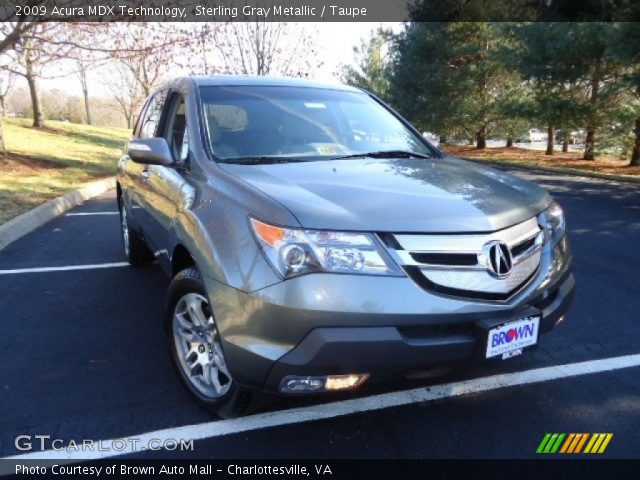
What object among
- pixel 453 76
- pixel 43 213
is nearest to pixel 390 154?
pixel 43 213

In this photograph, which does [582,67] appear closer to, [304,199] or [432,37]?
[432,37]

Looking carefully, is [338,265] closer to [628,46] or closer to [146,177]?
[146,177]

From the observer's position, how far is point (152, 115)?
4.36 meters

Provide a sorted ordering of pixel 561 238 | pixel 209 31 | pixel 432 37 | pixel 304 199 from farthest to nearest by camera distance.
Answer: pixel 432 37, pixel 209 31, pixel 561 238, pixel 304 199

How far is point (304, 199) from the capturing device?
220cm

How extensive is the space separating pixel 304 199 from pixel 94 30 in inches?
401

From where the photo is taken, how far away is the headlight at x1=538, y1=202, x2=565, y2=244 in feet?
8.34

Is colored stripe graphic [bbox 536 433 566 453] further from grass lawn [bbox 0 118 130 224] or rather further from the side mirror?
grass lawn [bbox 0 118 130 224]

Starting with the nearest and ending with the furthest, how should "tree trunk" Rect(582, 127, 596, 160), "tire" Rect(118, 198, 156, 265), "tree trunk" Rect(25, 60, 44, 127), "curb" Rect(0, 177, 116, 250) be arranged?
"tire" Rect(118, 198, 156, 265)
"curb" Rect(0, 177, 116, 250)
"tree trunk" Rect(582, 127, 596, 160)
"tree trunk" Rect(25, 60, 44, 127)

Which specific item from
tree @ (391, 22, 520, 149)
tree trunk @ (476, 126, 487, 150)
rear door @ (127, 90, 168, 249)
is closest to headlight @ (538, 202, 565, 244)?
rear door @ (127, 90, 168, 249)

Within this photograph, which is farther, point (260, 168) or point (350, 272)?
point (260, 168)

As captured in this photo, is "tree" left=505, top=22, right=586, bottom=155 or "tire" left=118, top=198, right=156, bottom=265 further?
"tree" left=505, top=22, right=586, bottom=155

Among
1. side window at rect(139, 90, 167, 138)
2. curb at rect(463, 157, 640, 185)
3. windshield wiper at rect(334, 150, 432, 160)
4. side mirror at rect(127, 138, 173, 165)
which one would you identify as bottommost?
curb at rect(463, 157, 640, 185)

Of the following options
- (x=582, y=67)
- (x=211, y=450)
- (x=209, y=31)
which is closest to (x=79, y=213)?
(x=209, y=31)
